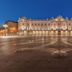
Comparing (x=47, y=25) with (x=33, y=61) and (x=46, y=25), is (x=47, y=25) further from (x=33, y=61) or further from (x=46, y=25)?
(x=33, y=61)

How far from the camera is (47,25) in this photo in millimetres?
126938

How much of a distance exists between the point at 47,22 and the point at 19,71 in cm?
12081

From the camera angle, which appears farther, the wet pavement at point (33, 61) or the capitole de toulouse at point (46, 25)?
the capitole de toulouse at point (46, 25)

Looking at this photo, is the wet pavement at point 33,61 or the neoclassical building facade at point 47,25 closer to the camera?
the wet pavement at point 33,61

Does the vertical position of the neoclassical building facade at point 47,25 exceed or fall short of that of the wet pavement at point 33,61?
it exceeds it

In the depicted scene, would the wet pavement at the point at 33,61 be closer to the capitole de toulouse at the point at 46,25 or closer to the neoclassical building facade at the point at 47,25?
the neoclassical building facade at the point at 47,25

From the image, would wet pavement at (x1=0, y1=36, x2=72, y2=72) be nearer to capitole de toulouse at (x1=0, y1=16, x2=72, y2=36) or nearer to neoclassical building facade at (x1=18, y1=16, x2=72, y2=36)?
neoclassical building facade at (x1=18, y1=16, x2=72, y2=36)

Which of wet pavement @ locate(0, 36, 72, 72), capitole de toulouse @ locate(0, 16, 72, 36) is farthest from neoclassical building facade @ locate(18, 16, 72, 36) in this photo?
wet pavement @ locate(0, 36, 72, 72)

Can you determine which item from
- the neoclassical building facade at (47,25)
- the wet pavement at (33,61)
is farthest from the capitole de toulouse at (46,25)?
the wet pavement at (33,61)

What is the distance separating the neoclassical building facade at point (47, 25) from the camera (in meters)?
126

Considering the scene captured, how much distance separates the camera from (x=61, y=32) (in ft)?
416

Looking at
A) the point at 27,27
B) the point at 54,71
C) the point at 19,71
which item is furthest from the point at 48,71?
the point at 27,27

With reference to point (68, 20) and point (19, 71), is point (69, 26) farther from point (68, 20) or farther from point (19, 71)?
point (19, 71)

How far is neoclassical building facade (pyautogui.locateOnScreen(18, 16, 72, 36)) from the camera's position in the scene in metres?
126
